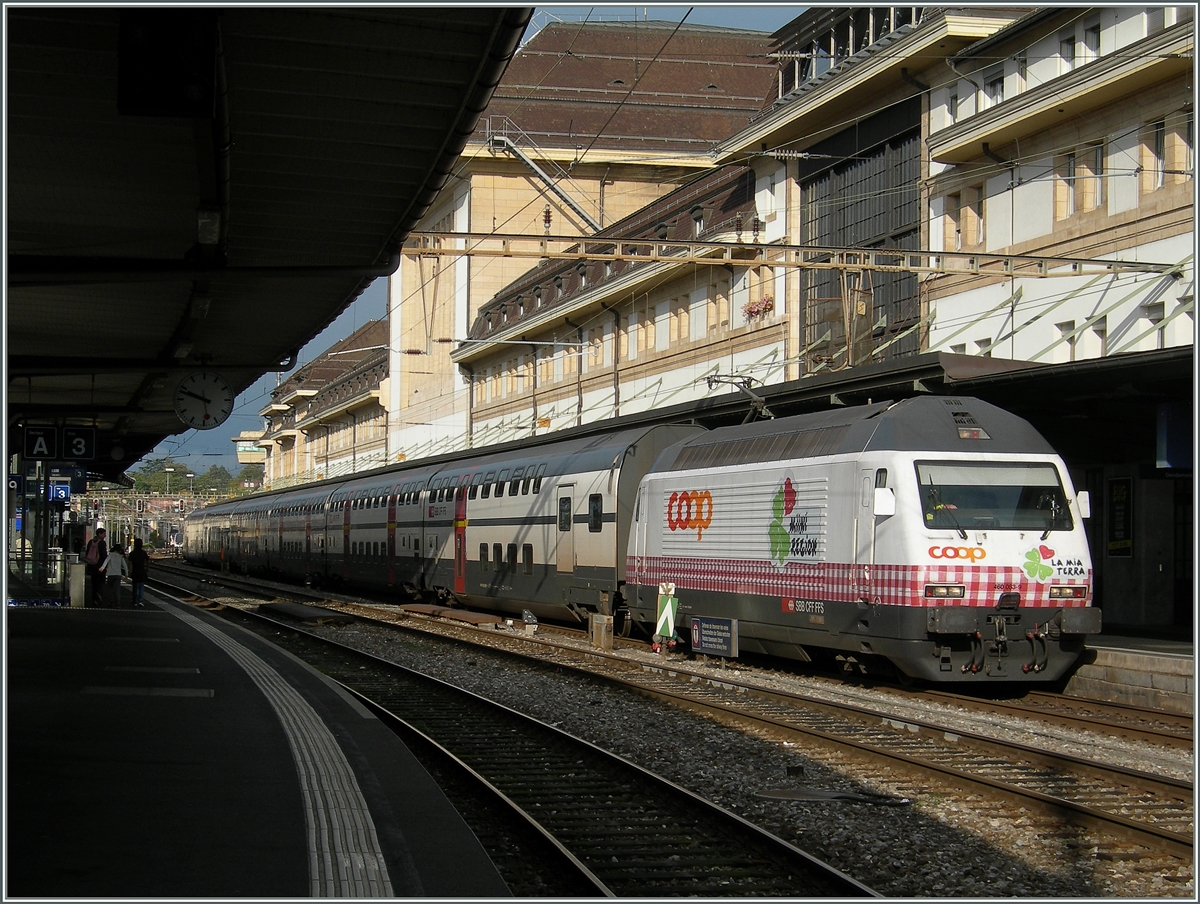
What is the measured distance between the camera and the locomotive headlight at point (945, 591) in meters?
14.4

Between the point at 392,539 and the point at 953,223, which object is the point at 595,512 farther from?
the point at 392,539

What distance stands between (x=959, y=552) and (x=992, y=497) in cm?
85

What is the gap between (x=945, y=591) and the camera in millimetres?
14484

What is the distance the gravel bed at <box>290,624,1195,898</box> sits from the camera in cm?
786

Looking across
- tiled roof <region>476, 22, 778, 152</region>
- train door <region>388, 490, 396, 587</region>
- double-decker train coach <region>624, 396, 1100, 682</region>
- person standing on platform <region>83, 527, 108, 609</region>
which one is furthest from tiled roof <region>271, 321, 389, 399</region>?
double-decker train coach <region>624, 396, 1100, 682</region>

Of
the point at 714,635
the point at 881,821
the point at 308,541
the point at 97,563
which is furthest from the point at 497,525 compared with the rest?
the point at 308,541

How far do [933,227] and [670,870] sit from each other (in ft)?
78.7

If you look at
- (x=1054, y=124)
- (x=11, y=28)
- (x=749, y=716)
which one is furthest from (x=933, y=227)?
(x=11, y=28)

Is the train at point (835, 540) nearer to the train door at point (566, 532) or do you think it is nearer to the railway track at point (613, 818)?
the train door at point (566, 532)

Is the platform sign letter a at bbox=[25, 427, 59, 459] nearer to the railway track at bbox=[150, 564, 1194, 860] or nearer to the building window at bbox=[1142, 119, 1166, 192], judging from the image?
the railway track at bbox=[150, 564, 1194, 860]

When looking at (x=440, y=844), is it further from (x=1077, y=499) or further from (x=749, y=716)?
(x=1077, y=499)

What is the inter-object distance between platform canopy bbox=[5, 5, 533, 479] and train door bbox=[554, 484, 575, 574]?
6.19 metres

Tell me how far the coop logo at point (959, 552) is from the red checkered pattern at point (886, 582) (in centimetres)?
11

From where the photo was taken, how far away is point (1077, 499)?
15359mm
